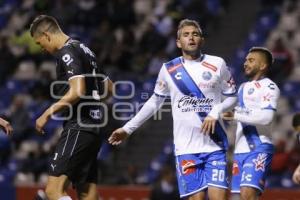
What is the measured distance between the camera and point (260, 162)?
34.1ft

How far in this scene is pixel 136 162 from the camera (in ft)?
63.4

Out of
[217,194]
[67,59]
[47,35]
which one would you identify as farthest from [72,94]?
[217,194]

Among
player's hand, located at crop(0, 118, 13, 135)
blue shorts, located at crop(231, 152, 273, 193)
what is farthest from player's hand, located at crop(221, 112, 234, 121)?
player's hand, located at crop(0, 118, 13, 135)

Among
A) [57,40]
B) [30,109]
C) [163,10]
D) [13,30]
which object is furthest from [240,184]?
[13,30]

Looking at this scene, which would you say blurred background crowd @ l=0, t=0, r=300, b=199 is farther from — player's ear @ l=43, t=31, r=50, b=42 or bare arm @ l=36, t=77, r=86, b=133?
bare arm @ l=36, t=77, r=86, b=133

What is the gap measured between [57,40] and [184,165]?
6.19 feet

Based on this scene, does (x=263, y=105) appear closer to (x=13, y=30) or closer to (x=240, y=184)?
(x=240, y=184)

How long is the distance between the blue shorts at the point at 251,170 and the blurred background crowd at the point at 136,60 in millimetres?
5720

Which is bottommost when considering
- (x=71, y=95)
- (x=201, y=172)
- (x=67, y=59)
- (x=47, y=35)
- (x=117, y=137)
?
(x=201, y=172)

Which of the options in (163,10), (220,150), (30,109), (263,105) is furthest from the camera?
(163,10)

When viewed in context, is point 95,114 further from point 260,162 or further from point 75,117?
point 260,162

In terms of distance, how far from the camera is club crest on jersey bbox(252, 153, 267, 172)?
10.4 m

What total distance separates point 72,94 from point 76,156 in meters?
0.72

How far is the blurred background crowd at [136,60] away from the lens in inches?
725
